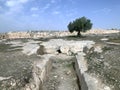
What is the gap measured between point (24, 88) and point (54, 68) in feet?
34.1

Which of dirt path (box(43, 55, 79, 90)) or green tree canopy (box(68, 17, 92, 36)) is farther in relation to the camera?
green tree canopy (box(68, 17, 92, 36))

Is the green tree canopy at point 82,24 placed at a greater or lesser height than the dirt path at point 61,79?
greater

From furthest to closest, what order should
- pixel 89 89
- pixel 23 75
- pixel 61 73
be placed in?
pixel 61 73, pixel 23 75, pixel 89 89

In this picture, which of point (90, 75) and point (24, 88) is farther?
point (90, 75)

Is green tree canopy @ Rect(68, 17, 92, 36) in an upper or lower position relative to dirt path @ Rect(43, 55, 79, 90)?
upper

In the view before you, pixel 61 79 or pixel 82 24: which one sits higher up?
pixel 82 24

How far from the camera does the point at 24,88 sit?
42.0ft

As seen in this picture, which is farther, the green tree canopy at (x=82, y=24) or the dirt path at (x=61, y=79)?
the green tree canopy at (x=82, y=24)

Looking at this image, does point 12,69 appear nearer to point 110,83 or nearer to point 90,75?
point 90,75

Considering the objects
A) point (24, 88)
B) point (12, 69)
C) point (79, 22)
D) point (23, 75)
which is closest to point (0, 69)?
point (12, 69)

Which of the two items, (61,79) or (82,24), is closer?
(61,79)

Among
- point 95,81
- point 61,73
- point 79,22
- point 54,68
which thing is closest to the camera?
point 95,81

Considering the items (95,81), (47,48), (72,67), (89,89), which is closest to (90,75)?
(95,81)

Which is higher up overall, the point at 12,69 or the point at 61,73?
the point at 12,69
